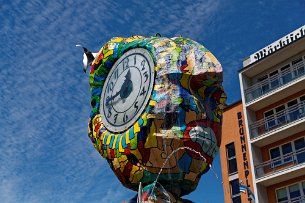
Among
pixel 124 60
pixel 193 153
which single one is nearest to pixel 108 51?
pixel 124 60

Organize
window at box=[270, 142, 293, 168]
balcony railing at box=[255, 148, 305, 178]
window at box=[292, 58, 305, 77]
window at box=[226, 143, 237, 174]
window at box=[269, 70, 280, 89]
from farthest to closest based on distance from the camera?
window at box=[226, 143, 237, 174] < window at box=[269, 70, 280, 89] < window at box=[292, 58, 305, 77] < window at box=[270, 142, 293, 168] < balcony railing at box=[255, 148, 305, 178]

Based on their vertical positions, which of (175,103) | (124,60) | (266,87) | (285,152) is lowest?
(175,103)

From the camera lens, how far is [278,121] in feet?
79.5

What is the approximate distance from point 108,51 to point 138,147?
3.03m

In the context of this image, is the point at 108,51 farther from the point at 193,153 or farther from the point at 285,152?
the point at 285,152

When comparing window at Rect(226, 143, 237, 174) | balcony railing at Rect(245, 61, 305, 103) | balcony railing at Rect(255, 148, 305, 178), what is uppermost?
balcony railing at Rect(245, 61, 305, 103)

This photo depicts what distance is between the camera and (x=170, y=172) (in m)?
11.1

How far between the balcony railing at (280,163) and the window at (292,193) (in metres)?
0.84

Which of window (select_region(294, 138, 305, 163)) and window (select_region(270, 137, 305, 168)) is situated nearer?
window (select_region(294, 138, 305, 163))

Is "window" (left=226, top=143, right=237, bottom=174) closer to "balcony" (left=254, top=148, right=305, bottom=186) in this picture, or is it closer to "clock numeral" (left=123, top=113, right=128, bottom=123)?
"balcony" (left=254, top=148, right=305, bottom=186)

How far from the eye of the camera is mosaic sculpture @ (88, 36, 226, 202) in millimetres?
11094

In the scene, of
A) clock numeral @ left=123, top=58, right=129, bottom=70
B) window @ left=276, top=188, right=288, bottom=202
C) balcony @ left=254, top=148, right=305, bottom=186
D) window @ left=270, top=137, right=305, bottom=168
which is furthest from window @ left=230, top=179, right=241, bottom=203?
clock numeral @ left=123, top=58, right=129, bottom=70

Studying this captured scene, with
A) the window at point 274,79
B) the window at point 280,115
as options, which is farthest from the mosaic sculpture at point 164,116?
the window at point 274,79

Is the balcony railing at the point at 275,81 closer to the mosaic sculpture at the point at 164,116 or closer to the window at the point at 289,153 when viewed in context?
the window at the point at 289,153
